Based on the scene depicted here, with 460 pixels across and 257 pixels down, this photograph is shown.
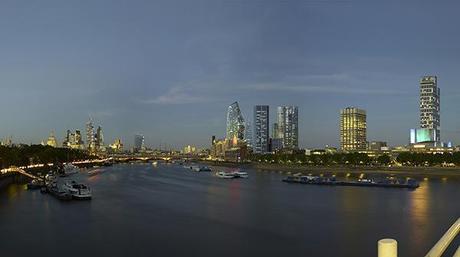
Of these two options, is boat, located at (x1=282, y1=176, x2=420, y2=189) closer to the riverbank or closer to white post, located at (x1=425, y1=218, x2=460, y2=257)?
the riverbank

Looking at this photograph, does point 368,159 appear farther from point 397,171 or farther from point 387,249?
point 387,249

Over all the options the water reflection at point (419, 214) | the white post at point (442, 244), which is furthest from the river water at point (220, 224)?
the white post at point (442, 244)

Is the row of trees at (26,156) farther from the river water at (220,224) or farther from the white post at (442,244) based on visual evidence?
the white post at (442,244)

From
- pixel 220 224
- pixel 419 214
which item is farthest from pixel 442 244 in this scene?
pixel 419 214

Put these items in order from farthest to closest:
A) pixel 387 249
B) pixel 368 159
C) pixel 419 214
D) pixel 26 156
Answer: pixel 368 159
pixel 26 156
pixel 419 214
pixel 387 249

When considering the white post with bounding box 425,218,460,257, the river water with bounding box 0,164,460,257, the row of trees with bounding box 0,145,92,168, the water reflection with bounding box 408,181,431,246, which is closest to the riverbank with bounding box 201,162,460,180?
the water reflection with bounding box 408,181,431,246

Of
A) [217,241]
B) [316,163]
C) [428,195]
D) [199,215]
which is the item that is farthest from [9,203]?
[316,163]

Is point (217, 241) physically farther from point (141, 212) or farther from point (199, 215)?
point (141, 212)

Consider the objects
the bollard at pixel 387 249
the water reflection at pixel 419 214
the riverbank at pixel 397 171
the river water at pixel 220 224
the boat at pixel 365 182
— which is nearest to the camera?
the bollard at pixel 387 249

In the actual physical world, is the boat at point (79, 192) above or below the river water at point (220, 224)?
above
